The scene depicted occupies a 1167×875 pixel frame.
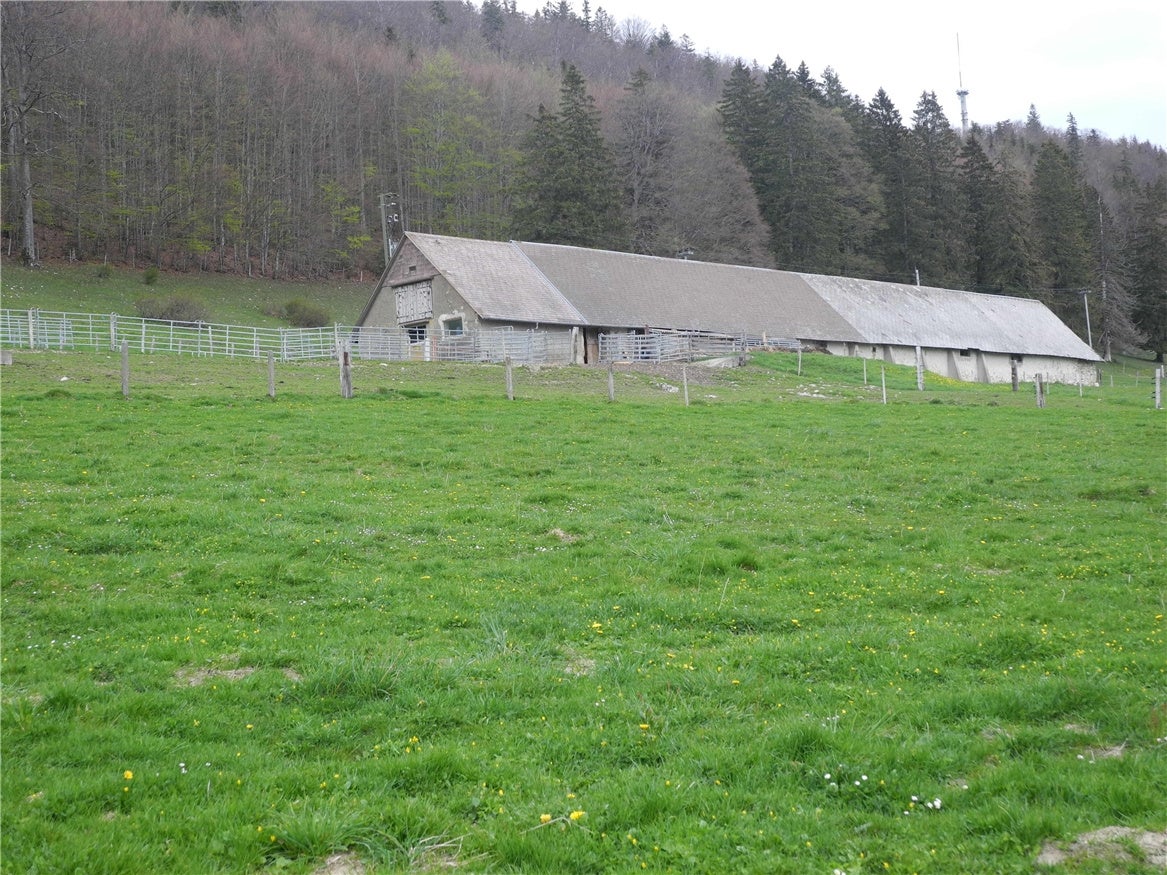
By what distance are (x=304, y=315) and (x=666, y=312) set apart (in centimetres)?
2120

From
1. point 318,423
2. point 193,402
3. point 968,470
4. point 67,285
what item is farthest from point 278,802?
point 67,285

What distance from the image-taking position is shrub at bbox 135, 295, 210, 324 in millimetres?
44253

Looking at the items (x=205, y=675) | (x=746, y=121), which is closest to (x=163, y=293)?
(x=746, y=121)

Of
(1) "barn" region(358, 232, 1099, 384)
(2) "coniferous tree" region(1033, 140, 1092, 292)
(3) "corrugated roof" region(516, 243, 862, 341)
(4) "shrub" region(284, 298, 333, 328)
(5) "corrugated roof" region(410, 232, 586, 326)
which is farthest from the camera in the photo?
(2) "coniferous tree" region(1033, 140, 1092, 292)

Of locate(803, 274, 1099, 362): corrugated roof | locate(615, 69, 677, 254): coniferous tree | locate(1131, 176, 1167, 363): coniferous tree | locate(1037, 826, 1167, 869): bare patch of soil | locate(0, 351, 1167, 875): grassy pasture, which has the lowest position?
locate(1037, 826, 1167, 869): bare patch of soil

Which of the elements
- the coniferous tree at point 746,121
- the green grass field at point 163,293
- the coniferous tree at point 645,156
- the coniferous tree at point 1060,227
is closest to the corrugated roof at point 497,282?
the green grass field at point 163,293

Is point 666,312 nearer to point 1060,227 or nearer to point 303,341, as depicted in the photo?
point 303,341

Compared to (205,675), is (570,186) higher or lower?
higher

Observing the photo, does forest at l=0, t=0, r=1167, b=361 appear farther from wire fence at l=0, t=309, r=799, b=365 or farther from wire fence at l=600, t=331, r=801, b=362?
wire fence at l=0, t=309, r=799, b=365

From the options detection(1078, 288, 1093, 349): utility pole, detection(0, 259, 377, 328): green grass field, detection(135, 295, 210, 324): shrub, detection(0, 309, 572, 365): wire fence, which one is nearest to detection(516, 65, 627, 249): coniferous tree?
detection(0, 259, 377, 328): green grass field

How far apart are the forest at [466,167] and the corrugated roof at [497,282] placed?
52.5 ft

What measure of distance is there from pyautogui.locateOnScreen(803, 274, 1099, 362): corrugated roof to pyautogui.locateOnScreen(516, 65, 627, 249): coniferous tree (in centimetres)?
1523

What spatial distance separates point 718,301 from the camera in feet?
165

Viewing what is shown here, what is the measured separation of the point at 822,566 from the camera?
31.9 feet
